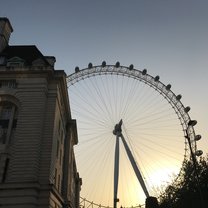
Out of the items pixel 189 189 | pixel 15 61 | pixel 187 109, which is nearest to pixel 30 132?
pixel 15 61

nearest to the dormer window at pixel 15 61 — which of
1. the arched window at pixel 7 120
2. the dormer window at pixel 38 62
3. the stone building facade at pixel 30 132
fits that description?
the stone building facade at pixel 30 132

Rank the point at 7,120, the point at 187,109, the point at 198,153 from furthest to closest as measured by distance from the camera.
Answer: the point at 187,109 < the point at 198,153 < the point at 7,120

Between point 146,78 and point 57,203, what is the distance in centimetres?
3021

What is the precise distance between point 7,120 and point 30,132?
4.61m

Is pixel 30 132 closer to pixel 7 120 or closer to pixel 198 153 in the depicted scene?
pixel 7 120

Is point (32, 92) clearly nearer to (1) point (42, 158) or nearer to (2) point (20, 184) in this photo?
(1) point (42, 158)

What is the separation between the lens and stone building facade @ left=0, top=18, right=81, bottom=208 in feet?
118

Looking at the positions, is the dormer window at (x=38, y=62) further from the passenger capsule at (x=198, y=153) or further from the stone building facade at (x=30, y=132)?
the passenger capsule at (x=198, y=153)

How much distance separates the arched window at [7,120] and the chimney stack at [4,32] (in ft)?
44.6

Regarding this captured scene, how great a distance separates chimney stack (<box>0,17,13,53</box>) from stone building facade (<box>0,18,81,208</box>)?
177 inches

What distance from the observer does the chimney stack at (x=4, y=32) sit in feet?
179

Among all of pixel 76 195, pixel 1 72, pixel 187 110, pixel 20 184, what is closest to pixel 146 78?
pixel 187 110

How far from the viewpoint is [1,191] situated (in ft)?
118

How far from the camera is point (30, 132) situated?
40000mm
